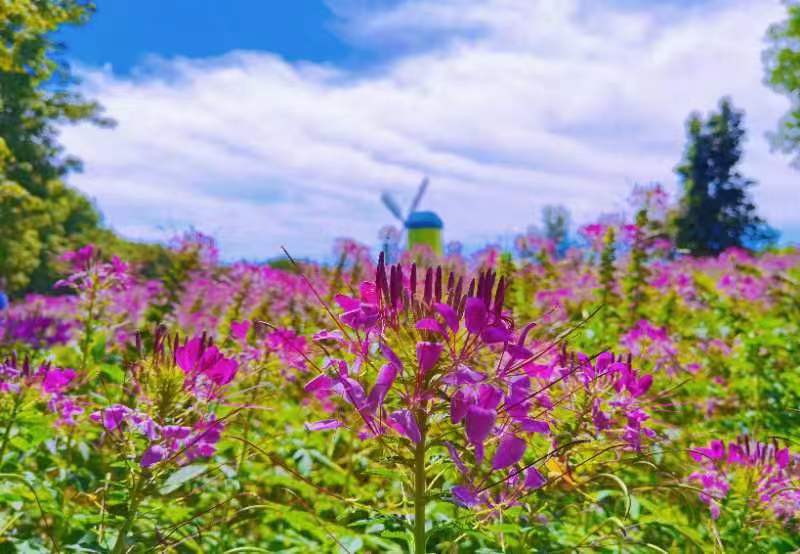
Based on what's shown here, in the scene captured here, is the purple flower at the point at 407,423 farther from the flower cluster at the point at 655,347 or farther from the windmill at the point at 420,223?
the windmill at the point at 420,223

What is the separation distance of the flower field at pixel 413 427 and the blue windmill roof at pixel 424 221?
32.1 m

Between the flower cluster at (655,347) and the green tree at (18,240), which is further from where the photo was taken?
the green tree at (18,240)

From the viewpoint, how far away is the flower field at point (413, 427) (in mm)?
1366

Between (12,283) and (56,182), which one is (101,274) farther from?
(56,182)

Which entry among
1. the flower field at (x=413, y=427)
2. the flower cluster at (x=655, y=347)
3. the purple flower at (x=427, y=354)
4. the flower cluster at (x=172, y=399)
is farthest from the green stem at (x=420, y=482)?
the flower cluster at (x=655, y=347)

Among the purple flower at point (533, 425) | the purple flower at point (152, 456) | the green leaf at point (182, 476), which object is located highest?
the purple flower at point (533, 425)

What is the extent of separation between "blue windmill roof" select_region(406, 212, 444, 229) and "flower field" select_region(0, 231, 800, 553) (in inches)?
1265

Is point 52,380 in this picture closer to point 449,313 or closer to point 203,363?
point 203,363

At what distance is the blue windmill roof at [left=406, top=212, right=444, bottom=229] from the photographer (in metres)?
38.0

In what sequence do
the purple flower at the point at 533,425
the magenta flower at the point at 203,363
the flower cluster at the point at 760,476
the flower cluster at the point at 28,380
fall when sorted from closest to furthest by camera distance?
1. the purple flower at the point at 533,425
2. the magenta flower at the point at 203,363
3. the flower cluster at the point at 760,476
4. the flower cluster at the point at 28,380

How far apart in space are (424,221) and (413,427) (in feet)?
122

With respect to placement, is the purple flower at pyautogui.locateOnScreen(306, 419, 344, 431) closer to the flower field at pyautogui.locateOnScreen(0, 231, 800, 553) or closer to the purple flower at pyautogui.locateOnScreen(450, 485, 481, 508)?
the flower field at pyautogui.locateOnScreen(0, 231, 800, 553)

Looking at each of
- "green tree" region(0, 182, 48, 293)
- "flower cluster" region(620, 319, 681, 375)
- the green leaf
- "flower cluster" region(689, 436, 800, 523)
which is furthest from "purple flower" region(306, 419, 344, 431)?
"green tree" region(0, 182, 48, 293)

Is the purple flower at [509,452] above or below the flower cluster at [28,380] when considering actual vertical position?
above
